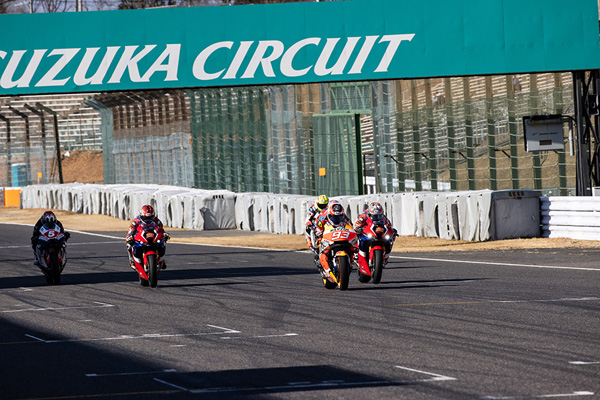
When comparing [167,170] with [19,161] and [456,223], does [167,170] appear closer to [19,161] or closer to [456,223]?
[19,161]

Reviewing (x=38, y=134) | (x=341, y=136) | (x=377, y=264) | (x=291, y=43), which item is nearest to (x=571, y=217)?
(x=291, y=43)

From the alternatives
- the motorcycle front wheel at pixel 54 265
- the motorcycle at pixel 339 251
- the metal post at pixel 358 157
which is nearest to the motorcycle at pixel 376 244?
the motorcycle at pixel 339 251

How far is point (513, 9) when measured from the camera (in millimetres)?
23656

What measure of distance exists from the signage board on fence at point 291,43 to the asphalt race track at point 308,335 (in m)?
6.11

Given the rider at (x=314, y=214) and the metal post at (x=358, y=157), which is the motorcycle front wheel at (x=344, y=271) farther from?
the metal post at (x=358, y=157)

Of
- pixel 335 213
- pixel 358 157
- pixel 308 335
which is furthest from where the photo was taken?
pixel 358 157

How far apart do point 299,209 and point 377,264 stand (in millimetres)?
15261

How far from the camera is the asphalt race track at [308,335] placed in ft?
24.3

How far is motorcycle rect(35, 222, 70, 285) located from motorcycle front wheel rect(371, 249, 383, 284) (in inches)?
220

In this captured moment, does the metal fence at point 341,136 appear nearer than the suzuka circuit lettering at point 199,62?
No

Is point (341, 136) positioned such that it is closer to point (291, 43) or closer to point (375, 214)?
point (291, 43)

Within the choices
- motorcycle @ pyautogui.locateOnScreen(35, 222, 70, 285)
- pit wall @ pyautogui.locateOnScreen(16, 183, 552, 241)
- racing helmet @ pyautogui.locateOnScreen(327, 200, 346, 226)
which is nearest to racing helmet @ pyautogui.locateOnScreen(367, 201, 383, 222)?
racing helmet @ pyautogui.locateOnScreen(327, 200, 346, 226)

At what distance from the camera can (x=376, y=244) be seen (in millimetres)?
15492

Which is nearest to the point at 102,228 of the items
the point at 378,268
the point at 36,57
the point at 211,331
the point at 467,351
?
the point at 36,57
